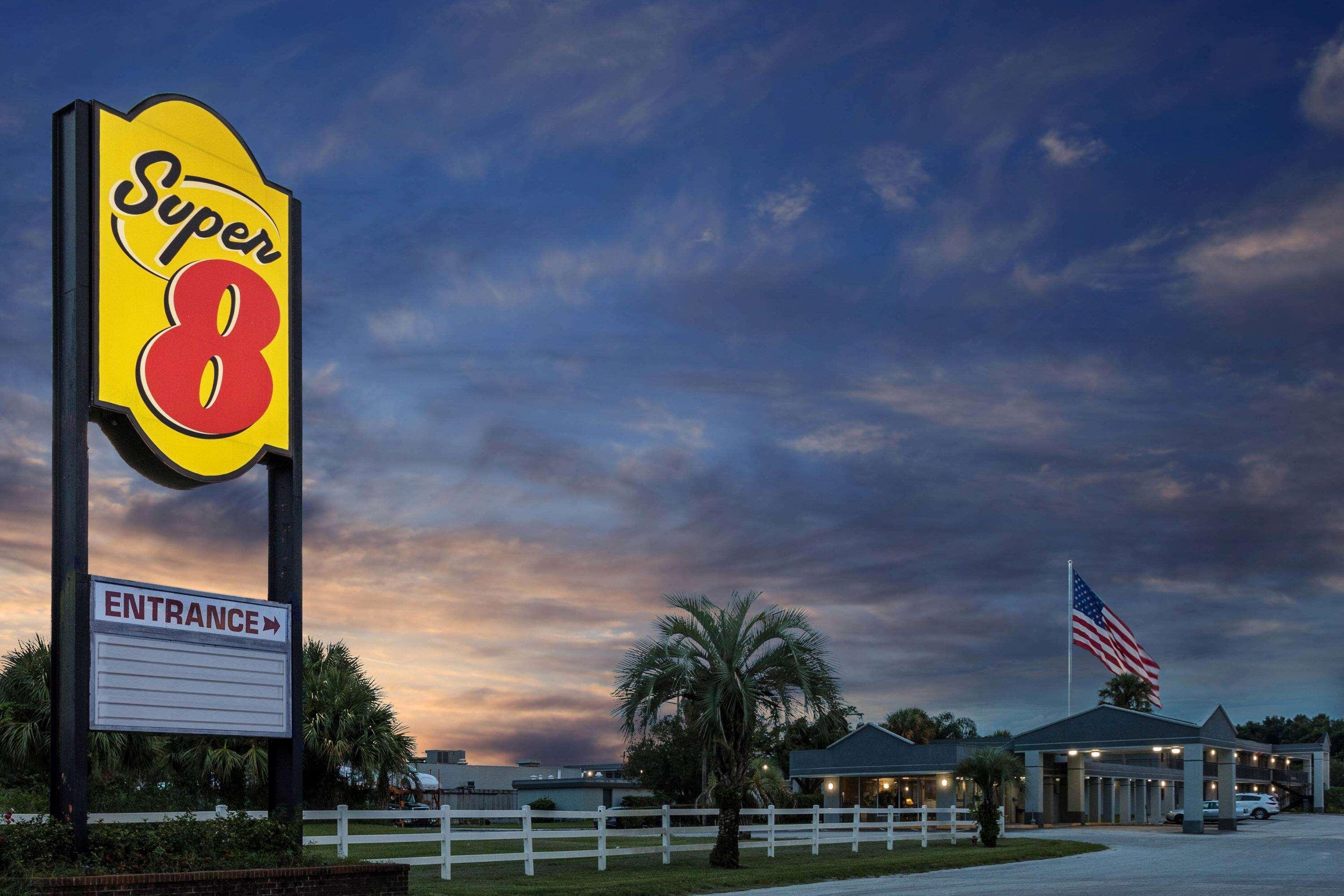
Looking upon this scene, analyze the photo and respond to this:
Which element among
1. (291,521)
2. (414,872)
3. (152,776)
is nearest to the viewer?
(291,521)

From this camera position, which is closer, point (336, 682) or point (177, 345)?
point (177, 345)

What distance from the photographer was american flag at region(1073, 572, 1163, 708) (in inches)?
2024

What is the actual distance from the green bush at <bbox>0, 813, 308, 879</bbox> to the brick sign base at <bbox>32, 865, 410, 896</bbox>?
0.27 meters

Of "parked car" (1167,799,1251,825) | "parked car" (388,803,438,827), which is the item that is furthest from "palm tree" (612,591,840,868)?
"parked car" (1167,799,1251,825)

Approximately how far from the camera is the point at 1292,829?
5409cm

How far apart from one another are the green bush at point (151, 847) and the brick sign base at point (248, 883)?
270 mm

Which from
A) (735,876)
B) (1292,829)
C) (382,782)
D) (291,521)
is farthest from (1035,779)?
(291,521)

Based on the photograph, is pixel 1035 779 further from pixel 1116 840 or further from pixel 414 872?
pixel 414 872

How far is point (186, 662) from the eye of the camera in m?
15.9

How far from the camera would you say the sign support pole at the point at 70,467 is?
14.3 meters

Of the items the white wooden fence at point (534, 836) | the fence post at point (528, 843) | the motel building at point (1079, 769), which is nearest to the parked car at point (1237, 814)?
the motel building at point (1079, 769)

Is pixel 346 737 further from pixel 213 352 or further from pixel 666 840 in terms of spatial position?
pixel 213 352

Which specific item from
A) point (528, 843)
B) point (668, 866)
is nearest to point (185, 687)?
point (528, 843)

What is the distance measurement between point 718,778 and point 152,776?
14931 millimetres
